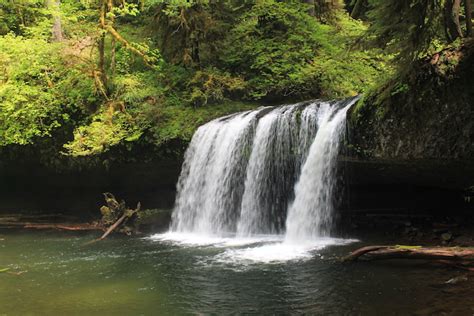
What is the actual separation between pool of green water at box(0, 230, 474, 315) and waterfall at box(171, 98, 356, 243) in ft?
5.09

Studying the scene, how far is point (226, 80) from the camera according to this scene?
50.0ft

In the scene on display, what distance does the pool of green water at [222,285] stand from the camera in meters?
5.88

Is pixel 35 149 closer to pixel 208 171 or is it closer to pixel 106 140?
pixel 106 140

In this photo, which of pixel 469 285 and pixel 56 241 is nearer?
pixel 469 285

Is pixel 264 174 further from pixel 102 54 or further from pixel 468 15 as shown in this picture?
pixel 102 54

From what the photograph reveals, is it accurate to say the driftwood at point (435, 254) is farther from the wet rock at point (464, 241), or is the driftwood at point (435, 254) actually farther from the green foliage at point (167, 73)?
the green foliage at point (167, 73)

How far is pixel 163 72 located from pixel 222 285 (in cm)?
1074

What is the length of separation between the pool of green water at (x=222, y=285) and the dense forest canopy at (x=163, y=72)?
17.4 ft

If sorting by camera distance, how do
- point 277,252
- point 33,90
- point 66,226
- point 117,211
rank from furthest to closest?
point 33,90, point 66,226, point 117,211, point 277,252

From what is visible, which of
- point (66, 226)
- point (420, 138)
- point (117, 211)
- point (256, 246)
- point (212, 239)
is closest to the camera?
point (420, 138)

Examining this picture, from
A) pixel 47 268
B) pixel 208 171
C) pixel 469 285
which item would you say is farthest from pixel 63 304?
pixel 208 171

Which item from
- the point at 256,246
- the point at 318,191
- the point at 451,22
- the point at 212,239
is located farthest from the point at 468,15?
the point at 212,239

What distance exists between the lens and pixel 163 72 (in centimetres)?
1611

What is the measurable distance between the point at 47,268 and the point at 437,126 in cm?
814
